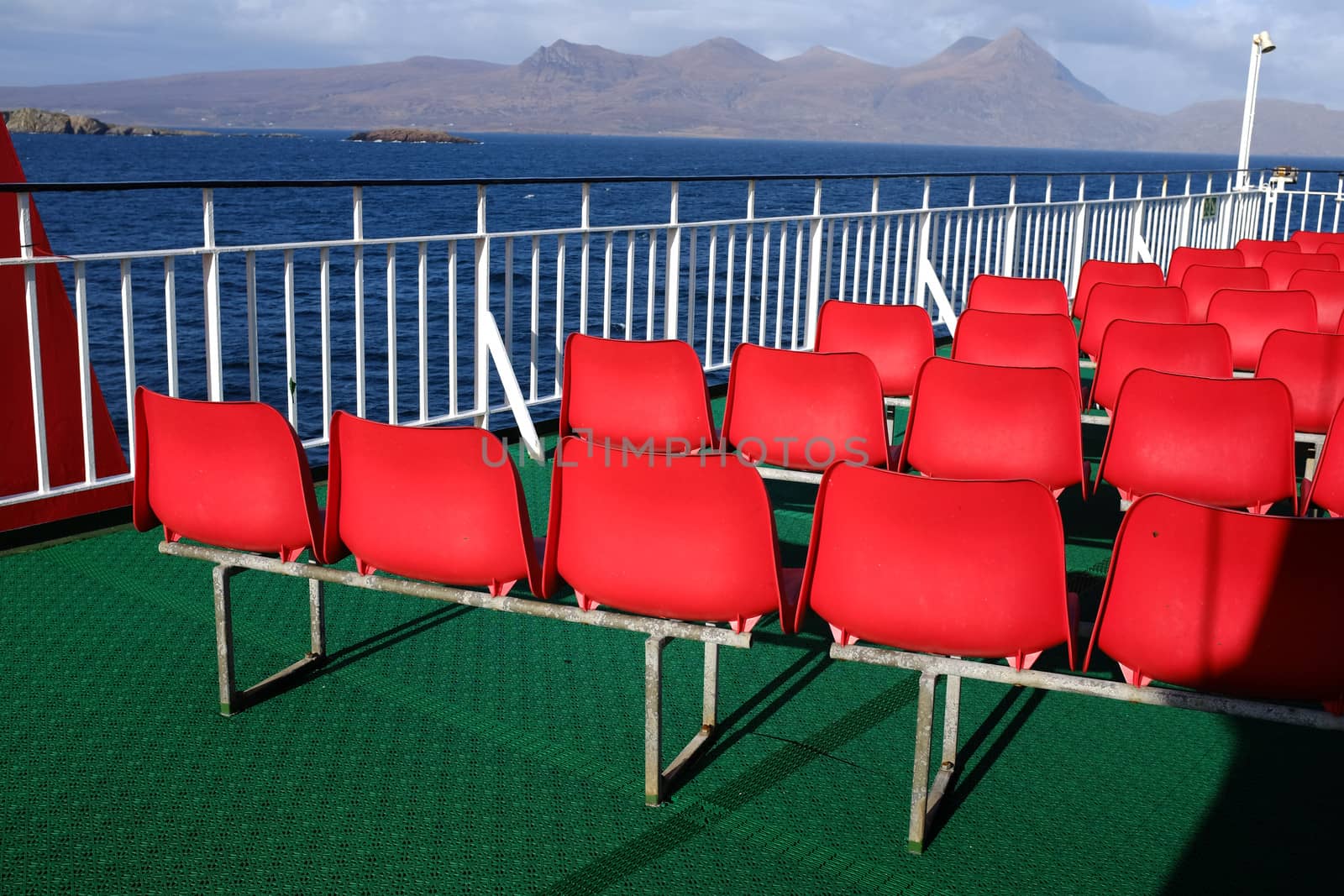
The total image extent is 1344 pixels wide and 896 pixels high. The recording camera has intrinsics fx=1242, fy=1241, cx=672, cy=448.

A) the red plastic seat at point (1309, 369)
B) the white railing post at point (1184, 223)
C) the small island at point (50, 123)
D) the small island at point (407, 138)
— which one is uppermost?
the small island at point (407, 138)

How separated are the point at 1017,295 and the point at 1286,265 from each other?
2.13 metres

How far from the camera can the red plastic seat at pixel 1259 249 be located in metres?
7.18

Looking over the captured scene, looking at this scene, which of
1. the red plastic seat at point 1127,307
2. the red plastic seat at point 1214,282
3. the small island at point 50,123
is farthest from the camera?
the small island at point 50,123

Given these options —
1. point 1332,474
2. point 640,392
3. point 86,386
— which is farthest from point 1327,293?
point 86,386

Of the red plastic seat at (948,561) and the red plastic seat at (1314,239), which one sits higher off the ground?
the red plastic seat at (1314,239)

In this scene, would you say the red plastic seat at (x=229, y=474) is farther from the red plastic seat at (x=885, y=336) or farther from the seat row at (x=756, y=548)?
the red plastic seat at (x=885, y=336)

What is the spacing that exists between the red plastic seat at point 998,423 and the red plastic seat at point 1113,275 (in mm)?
2593

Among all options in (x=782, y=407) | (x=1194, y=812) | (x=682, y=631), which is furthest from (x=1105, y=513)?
(x=682, y=631)

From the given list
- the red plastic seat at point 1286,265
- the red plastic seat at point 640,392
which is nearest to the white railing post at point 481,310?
the red plastic seat at point 640,392

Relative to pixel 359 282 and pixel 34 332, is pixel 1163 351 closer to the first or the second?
pixel 359 282

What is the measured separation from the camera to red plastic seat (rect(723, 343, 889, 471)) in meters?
3.39

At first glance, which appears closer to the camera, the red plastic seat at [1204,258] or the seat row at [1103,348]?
the seat row at [1103,348]

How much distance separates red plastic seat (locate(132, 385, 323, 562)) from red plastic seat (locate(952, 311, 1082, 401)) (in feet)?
7.83

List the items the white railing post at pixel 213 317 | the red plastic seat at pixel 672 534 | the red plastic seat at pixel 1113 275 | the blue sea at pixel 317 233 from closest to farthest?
the red plastic seat at pixel 672 534 → the white railing post at pixel 213 317 → the red plastic seat at pixel 1113 275 → the blue sea at pixel 317 233
